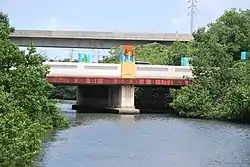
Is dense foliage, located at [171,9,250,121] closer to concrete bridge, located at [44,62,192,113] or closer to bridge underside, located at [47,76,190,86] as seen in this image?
bridge underside, located at [47,76,190,86]

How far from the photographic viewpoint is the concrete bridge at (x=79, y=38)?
75.9m

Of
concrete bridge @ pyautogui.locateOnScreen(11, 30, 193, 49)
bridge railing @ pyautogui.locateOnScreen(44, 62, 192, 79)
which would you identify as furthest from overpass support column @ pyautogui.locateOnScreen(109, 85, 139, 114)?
concrete bridge @ pyautogui.locateOnScreen(11, 30, 193, 49)

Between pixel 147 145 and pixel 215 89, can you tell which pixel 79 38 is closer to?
pixel 215 89

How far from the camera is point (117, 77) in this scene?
51.9m

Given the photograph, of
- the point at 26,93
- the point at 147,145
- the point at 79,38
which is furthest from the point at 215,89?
the point at 79,38

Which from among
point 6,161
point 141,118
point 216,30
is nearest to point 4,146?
point 6,161

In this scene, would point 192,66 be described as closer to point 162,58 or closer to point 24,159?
point 162,58

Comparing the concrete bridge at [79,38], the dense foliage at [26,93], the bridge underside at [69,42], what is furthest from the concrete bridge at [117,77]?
the bridge underside at [69,42]

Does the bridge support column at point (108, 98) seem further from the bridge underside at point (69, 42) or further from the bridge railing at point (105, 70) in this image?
the bridge underside at point (69, 42)

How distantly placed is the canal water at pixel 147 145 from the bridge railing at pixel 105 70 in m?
9.30

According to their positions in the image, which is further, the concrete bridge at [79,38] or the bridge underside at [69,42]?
the bridge underside at [69,42]

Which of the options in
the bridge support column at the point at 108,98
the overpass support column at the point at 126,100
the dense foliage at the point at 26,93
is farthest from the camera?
the bridge support column at the point at 108,98

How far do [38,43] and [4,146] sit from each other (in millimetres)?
58774

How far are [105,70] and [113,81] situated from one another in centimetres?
140
